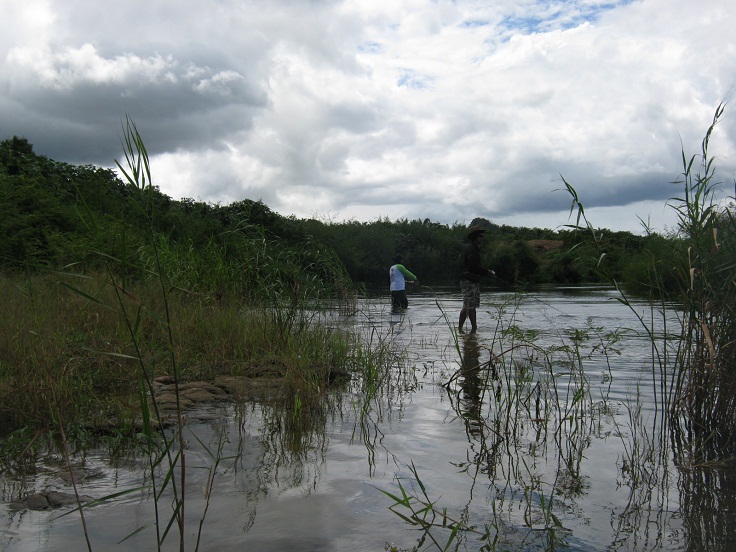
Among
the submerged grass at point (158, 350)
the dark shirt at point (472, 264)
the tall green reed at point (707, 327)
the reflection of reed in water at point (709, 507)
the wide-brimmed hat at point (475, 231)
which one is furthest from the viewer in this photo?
the dark shirt at point (472, 264)

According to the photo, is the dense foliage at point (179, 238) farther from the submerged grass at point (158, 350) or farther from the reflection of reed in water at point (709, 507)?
the reflection of reed in water at point (709, 507)

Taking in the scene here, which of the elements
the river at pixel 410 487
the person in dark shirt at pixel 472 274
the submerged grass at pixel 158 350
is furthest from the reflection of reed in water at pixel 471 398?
the person in dark shirt at pixel 472 274

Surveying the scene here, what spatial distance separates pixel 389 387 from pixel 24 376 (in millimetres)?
3644

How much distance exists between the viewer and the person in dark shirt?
1323cm

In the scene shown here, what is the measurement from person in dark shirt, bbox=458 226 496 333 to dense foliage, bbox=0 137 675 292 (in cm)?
31

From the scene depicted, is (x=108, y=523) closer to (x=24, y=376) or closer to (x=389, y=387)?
(x=24, y=376)

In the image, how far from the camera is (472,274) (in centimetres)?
1329

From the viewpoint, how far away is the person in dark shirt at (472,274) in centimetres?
1323

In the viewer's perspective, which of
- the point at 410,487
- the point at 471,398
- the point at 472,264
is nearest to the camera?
the point at 410,487

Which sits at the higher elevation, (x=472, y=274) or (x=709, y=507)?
(x=472, y=274)

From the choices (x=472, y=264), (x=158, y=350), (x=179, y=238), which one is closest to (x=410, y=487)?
(x=158, y=350)

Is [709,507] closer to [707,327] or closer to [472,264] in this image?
[707,327]

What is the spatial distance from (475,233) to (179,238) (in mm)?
6196

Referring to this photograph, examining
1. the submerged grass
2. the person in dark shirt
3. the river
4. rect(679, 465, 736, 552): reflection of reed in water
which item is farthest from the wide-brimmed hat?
rect(679, 465, 736, 552): reflection of reed in water
